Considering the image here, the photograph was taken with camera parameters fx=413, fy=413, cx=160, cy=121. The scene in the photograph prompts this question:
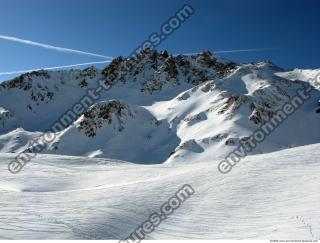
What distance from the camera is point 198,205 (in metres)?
17.2

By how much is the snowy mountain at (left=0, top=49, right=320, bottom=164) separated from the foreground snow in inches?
2345

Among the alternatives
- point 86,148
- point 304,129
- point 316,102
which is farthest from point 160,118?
point 316,102

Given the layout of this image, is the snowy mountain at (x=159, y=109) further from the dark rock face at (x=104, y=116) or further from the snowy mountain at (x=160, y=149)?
the snowy mountain at (x=160, y=149)

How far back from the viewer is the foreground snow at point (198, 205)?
44.4ft

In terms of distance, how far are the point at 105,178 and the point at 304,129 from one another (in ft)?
282

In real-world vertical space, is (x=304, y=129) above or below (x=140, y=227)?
above

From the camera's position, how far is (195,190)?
750 inches

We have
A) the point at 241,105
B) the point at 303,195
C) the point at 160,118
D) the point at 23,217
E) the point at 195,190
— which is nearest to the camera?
the point at 23,217

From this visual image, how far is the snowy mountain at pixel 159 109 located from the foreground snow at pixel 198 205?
5956 centimetres

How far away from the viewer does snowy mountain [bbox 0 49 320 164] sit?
95.0m

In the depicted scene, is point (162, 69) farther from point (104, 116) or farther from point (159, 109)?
point (104, 116)

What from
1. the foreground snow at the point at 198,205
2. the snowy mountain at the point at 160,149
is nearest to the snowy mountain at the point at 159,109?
the snowy mountain at the point at 160,149

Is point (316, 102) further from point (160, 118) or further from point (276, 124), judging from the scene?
point (160, 118)

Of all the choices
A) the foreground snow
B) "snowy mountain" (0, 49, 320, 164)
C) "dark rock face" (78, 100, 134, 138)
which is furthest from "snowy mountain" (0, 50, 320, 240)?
"snowy mountain" (0, 49, 320, 164)
